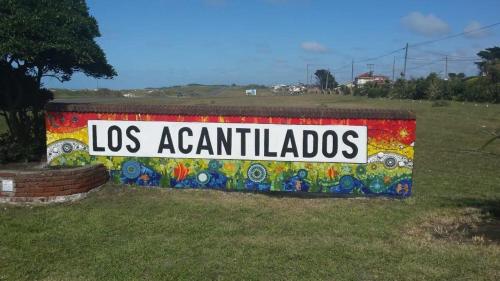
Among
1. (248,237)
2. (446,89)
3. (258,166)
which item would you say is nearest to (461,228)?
(248,237)

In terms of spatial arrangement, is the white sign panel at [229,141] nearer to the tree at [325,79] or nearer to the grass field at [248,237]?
the grass field at [248,237]

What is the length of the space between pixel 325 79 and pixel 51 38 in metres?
119

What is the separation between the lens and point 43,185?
7.04m

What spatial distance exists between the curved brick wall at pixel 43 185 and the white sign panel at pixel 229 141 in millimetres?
982

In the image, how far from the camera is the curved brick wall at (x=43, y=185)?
6977mm

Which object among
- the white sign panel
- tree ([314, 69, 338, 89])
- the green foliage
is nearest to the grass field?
the white sign panel

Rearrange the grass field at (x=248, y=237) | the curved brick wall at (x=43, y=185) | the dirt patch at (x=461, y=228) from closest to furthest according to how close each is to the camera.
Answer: the grass field at (x=248, y=237)
the dirt patch at (x=461, y=228)
the curved brick wall at (x=43, y=185)

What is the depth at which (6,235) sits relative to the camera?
18.9 ft

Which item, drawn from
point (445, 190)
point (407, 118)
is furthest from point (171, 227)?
point (445, 190)

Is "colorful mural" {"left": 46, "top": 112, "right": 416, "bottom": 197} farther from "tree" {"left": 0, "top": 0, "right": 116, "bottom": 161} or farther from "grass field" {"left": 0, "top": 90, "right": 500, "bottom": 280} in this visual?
"tree" {"left": 0, "top": 0, "right": 116, "bottom": 161}

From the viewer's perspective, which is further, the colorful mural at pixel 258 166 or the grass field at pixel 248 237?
the colorful mural at pixel 258 166

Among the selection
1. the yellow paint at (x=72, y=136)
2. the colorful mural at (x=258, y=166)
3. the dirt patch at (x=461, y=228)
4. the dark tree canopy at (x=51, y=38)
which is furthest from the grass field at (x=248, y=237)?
the dark tree canopy at (x=51, y=38)

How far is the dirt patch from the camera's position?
5961 millimetres

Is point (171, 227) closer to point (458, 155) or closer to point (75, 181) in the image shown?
point (75, 181)
